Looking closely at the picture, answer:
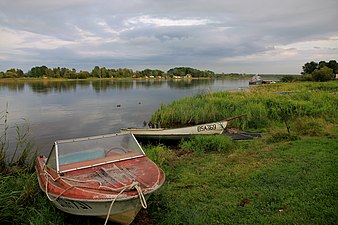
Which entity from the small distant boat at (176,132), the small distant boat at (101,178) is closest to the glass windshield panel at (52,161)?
the small distant boat at (101,178)

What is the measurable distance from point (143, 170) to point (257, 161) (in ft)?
13.9

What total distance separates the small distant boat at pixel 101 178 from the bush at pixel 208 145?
4398mm

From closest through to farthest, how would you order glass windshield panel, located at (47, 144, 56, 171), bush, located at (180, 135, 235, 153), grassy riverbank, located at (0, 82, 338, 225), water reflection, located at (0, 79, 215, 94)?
1. grassy riverbank, located at (0, 82, 338, 225)
2. glass windshield panel, located at (47, 144, 56, 171)
3. bush, located at (180, 135, 235, 153)
4. water reflection, located at (0, 79, 215, 94)

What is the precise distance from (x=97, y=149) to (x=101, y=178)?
1.16 m

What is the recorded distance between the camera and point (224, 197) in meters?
5.55

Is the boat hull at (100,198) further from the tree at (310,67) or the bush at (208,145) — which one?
the tree at (310,67)

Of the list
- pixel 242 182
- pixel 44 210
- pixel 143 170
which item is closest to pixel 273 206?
pixel 242 182

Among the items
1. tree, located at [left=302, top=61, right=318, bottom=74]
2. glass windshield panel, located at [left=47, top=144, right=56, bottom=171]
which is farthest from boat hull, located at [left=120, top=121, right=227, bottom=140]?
tree, located at [left=302, top=61, right=318, bottom=74]

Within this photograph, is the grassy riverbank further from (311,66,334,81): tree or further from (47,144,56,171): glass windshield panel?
(311,66,334,81): tree

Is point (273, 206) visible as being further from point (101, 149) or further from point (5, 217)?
point (5, 217)

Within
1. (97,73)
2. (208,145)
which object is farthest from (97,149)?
(97,73)

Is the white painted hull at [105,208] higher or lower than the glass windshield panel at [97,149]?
lower

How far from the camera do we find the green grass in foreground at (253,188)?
4664mm

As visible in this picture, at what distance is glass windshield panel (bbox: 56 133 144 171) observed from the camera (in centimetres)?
524
